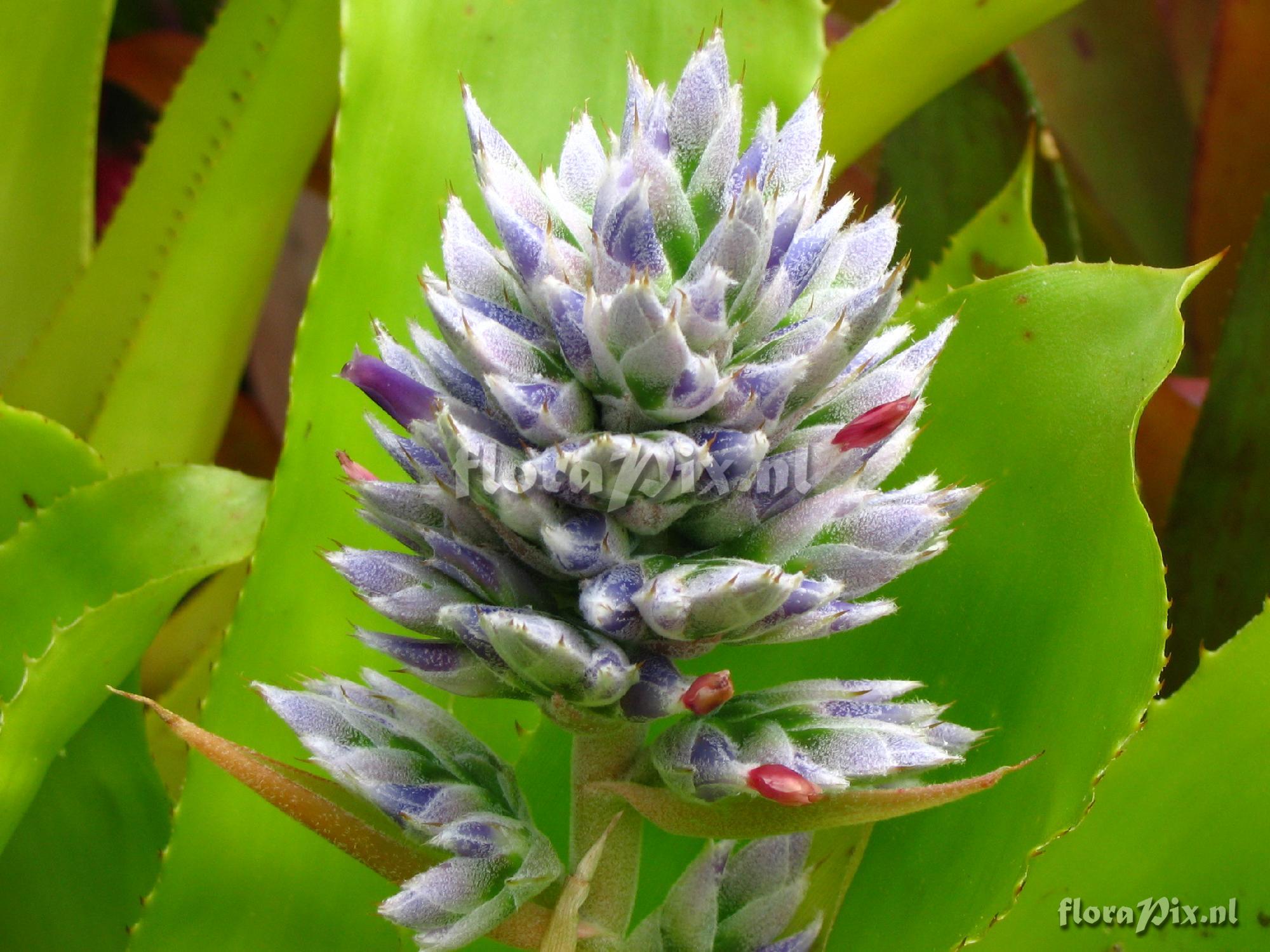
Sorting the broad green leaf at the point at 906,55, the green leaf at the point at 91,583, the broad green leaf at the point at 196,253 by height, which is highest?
the broad green leaf at the point at 196,253

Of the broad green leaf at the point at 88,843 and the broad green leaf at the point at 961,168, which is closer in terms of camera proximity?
the broad green leaf at the point at 88,843

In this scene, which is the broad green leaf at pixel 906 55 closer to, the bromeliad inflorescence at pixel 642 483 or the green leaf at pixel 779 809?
the bromeliad inflorescence at pixel 642 483

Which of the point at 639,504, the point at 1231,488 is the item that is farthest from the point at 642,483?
the point at 1231,488

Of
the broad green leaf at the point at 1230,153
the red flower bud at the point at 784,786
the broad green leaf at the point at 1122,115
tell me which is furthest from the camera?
the broad green leaf at the point at 1122,115

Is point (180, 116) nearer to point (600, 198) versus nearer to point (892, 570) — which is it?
point (600, 198)

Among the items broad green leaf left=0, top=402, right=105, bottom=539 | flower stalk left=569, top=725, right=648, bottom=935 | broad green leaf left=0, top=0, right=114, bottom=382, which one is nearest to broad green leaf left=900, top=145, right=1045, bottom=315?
flower stalk left=569, top=725, right=648, bottom=935

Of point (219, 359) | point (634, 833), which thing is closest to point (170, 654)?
point (219, 359)

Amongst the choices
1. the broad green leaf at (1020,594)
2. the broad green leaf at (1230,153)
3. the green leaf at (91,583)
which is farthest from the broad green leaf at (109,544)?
the broad green leaf at (1230,153)
